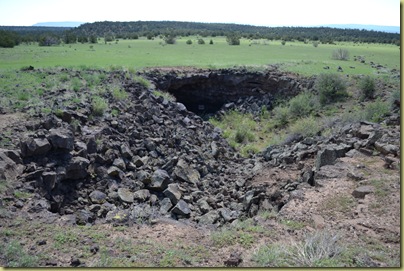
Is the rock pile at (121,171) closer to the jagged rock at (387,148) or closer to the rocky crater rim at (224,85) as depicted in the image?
the jagged rock at (387,148)

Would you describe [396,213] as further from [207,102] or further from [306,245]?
[207,102]

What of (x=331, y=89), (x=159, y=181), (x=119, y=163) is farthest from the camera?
(x=331, y=89)

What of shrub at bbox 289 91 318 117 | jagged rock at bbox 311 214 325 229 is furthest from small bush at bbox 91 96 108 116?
shrub at bbox 289 91 318 117

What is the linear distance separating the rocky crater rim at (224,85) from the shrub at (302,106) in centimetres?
183

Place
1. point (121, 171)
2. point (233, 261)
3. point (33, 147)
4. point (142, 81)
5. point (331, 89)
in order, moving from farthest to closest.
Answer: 1. point (331, 89)
2. point (142, 81)
3. point (121, 171)
4. point (33, 147)
5. point (233, 261)

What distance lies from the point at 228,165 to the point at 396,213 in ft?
22.0

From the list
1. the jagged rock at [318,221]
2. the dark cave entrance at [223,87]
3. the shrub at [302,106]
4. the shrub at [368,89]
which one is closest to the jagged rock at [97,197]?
the jagged rock at [318,221]

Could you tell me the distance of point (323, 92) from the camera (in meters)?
17.5

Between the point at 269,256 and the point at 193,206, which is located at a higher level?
the point at 269,256

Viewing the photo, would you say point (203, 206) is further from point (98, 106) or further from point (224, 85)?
point (224, 85)

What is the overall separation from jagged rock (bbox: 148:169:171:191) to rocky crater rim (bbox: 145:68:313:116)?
1014 cm

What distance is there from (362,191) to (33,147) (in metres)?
7.37

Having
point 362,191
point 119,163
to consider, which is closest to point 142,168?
point 119,163

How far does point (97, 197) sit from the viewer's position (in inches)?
336
